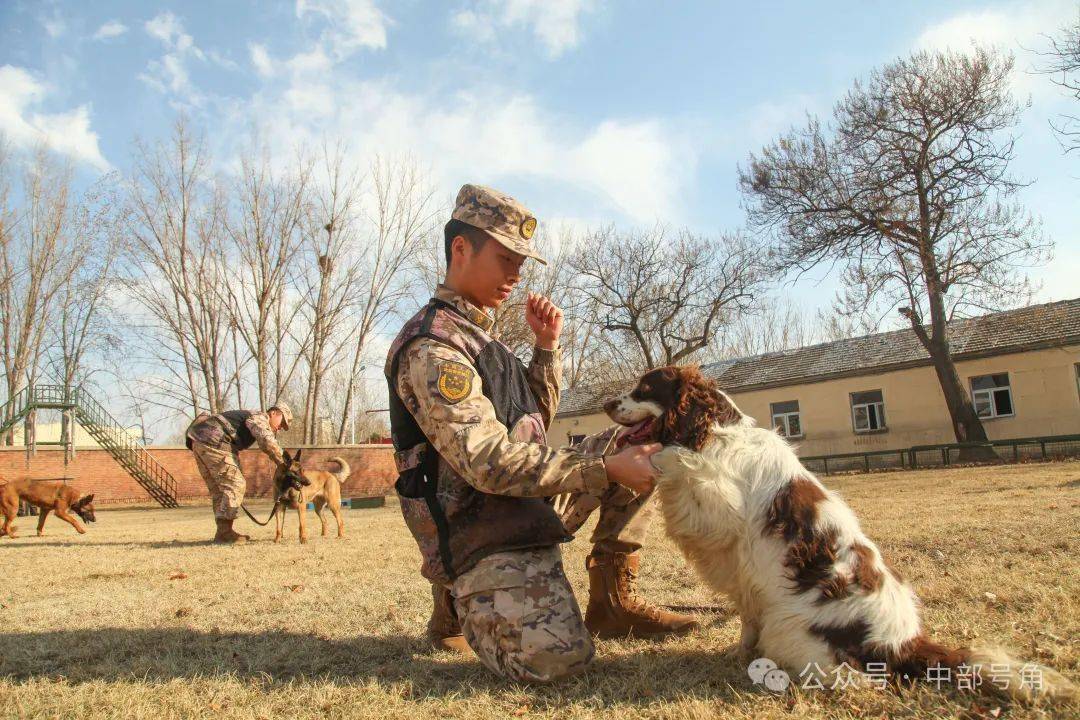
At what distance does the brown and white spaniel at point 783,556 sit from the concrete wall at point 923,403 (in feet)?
90.6

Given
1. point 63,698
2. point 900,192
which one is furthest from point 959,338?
point 63,698

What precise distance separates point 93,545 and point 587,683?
32.5 feet

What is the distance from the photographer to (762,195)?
85.7 feet

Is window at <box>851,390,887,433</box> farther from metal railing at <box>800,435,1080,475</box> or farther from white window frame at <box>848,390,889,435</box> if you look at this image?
metal railing at <box>800,435,1080,475</box>

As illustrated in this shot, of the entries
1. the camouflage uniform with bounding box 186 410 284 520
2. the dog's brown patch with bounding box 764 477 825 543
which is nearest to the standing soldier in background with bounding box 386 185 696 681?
the dog's brown patch with bounding box 764 477 825 543

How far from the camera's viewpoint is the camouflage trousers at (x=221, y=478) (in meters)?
9.91

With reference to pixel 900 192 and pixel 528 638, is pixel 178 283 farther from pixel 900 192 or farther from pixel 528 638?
pixel 528 638

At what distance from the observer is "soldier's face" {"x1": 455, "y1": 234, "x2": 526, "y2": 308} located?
11.1 feet

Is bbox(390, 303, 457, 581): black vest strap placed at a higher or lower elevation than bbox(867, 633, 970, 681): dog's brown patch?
higher

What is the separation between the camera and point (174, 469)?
27453 millimetres

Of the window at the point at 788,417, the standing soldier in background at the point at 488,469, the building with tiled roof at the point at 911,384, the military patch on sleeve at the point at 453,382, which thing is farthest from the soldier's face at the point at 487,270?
the window at the point at 788,417

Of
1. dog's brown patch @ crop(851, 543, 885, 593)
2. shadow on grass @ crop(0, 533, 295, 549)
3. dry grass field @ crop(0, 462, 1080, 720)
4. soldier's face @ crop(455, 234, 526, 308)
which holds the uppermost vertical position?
soldier's face @ crop(455, 234, 526, 308)

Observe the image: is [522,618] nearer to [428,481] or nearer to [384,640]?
[428,481]

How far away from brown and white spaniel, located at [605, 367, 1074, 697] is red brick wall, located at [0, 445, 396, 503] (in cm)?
2256
